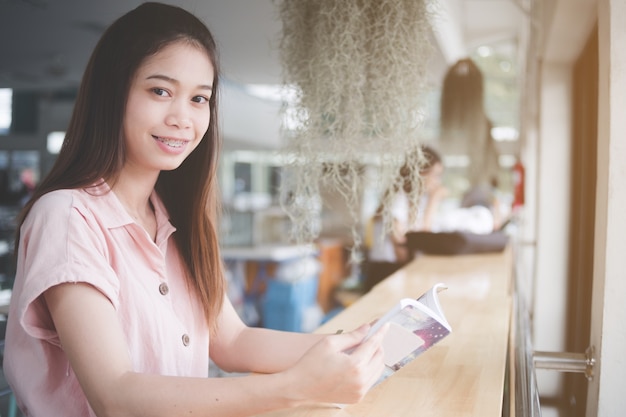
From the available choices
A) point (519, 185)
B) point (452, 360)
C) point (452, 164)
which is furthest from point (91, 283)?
point (452, 164)

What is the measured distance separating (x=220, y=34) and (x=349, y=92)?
0.66 m

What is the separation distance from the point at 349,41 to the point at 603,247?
778 mm

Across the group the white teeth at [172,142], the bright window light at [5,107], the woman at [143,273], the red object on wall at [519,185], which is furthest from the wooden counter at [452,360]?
the bright window light at [5,107]

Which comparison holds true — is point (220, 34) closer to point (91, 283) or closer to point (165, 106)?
point (165, 106)

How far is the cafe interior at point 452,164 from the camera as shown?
122 centimetres

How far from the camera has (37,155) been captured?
6363 mm

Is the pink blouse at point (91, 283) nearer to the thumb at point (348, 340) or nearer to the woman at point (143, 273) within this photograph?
the woman at point (143, 273)

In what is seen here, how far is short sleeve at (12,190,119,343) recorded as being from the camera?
846 mm

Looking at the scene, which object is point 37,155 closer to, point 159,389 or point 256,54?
point 256,54

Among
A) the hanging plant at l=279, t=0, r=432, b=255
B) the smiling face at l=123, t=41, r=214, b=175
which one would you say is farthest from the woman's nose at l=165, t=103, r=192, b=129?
the hanging plant at l=279, t=0, r=432, b=255

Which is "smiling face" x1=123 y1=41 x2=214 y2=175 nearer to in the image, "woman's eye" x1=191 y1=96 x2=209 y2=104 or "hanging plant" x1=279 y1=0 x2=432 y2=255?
"woman's eye" x1=191 y1=96 x2=209 y2=104

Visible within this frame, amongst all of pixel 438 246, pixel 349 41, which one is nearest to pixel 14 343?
pixel 349 41

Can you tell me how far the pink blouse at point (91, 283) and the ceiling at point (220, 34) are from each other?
18.4 inches

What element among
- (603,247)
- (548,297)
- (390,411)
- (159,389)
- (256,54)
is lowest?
(548,297)
